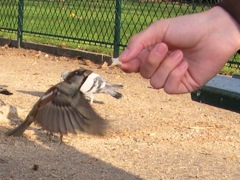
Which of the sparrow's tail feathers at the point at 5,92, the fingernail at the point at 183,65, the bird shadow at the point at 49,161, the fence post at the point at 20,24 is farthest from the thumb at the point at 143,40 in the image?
the fence post at the point at 20,24

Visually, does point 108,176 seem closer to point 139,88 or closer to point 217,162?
point 217,162

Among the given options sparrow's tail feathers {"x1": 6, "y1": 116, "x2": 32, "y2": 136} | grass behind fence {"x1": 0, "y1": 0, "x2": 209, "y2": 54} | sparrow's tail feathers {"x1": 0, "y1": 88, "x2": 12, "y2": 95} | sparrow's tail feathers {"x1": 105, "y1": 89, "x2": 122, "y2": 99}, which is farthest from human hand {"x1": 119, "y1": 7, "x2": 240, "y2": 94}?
grass behind fence {"x1": 0, "y1": 0, "x2": 209, "y2": 54}

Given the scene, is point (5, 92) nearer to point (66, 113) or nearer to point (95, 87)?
point (95, 87)

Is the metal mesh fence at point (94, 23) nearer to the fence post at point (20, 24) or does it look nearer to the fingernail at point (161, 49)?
the fence post at point (20, 24)

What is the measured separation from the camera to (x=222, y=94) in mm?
3277

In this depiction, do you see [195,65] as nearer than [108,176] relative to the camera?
Yes

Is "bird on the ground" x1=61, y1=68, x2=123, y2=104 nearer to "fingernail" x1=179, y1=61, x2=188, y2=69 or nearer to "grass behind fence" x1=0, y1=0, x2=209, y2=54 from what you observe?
"grass behind fence" x1=0, y1=0, x2=209, y2=54

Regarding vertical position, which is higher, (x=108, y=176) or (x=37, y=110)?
(x=37, y=110)

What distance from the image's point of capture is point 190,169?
560cm

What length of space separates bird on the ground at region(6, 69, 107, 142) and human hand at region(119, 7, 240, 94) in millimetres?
2164

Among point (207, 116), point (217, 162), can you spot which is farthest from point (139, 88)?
point (217, 162)

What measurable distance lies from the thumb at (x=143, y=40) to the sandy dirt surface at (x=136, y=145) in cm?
280

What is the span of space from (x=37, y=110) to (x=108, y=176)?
665 mm

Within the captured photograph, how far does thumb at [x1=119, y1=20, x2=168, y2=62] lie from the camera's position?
2.58 m
